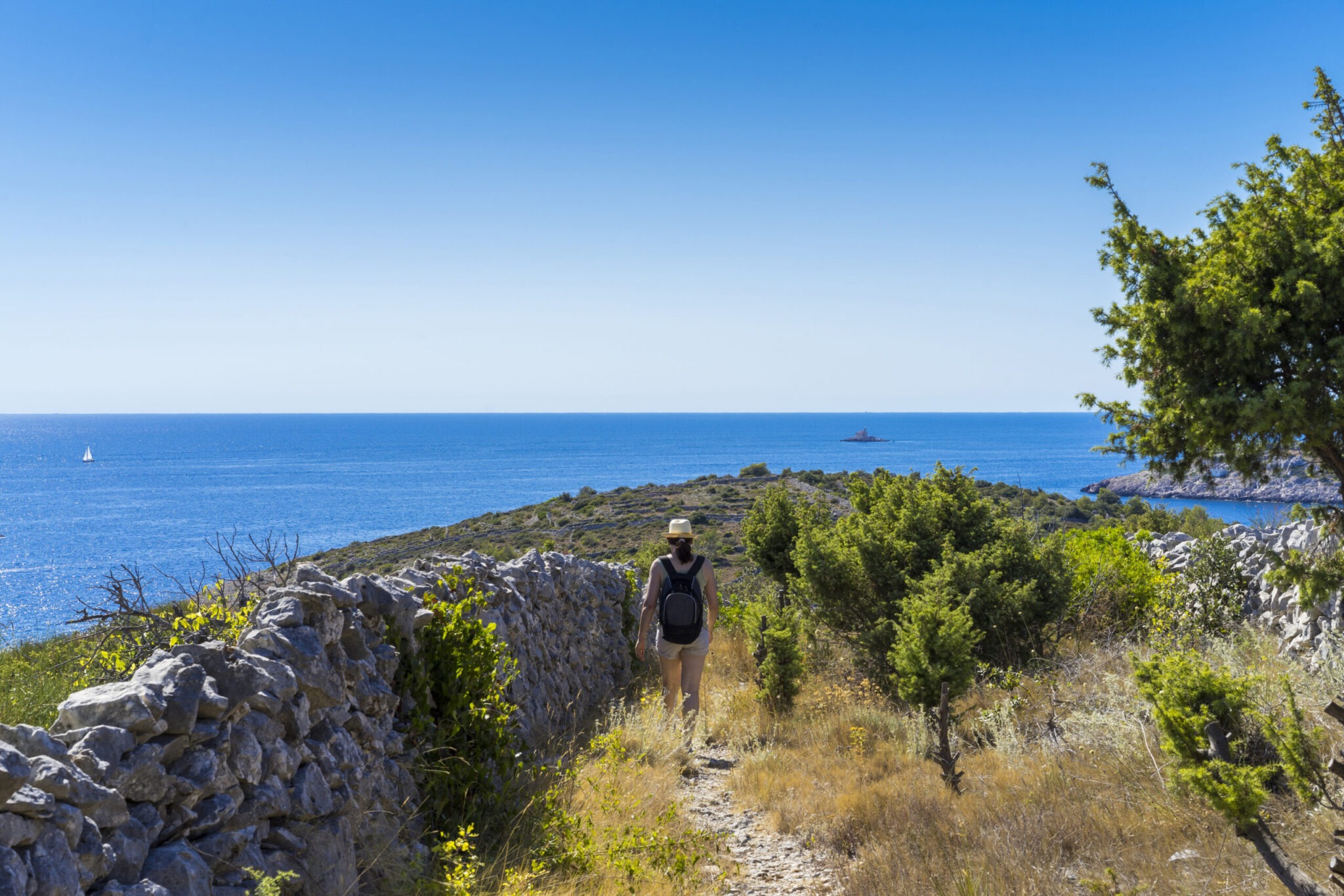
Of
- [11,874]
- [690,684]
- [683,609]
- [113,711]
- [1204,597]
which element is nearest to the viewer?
[11,874]

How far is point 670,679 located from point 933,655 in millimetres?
2914

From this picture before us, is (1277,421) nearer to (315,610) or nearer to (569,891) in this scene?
(569,891)

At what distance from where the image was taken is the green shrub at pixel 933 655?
654cm

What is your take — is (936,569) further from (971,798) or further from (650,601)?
(971,798)

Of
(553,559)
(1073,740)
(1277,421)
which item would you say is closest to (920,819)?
(1073,740)

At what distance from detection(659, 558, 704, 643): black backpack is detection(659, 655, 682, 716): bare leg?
376mm

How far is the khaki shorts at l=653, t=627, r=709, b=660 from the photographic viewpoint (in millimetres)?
8133

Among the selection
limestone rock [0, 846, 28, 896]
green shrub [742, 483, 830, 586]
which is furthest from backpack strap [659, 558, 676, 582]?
limestone rock [0, 846, 28, 896]

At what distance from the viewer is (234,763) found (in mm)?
3332

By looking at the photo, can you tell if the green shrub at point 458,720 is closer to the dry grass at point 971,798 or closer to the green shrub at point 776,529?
the dry grass at point 971,798

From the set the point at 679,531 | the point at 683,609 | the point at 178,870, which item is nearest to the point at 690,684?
the point at 683,609

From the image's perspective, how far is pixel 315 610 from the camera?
4.27 meters

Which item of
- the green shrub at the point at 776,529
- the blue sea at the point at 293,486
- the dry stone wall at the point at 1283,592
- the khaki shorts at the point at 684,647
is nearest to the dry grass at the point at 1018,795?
the dry stone wall at the point at 1283,592

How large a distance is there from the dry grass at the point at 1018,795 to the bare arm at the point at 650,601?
1.37m
